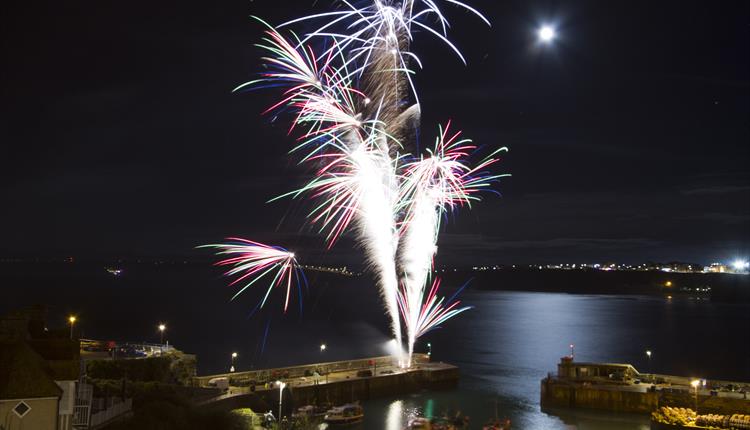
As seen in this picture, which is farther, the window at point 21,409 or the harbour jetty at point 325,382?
the harbour jetty at point 325,382

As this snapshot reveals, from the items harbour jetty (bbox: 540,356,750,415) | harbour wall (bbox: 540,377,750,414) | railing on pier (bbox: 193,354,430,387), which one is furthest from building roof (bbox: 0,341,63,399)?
harbour jetty (bbox: 540,356,750,415)

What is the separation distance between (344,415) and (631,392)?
13864mm

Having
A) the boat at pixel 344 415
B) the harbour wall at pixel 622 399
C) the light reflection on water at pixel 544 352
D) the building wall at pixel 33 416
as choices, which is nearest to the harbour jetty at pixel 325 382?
the light reflection on water at pixel 544 352

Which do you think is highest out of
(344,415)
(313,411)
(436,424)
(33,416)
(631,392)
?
(33,416)

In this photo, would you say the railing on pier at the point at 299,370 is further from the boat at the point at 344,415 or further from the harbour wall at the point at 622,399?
the harbour wall at the point at 622,399

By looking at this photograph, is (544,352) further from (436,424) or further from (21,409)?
(21,409)

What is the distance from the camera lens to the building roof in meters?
11.5

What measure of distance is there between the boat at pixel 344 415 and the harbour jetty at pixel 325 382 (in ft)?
5.34

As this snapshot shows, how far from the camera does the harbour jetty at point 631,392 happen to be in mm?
28812

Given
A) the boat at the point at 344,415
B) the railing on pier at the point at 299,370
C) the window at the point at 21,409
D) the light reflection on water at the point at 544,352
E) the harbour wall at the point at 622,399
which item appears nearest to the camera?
the window at the point at 21,409

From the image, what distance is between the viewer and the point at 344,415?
29.0 metres

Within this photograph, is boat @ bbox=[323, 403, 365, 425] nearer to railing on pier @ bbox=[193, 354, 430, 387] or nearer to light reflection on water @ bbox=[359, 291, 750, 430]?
light reflection on water @ bbox=[359, 291, 750, 430]

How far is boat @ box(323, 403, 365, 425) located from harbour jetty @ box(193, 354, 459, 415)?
5.34ft

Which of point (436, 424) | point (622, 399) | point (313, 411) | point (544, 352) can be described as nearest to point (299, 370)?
point (313, 411)
